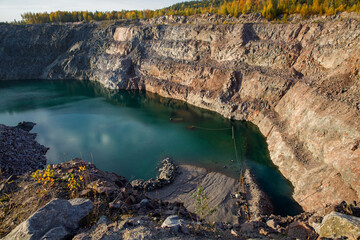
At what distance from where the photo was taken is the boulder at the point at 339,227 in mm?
8470

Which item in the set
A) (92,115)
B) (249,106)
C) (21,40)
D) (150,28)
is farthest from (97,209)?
(21,40)

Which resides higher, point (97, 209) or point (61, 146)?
point (97, 209)

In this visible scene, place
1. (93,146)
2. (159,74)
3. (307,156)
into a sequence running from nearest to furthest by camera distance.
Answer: (307,156), (93,146), (159,74)

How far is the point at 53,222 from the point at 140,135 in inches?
1031

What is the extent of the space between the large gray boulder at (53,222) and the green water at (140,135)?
15.6 m

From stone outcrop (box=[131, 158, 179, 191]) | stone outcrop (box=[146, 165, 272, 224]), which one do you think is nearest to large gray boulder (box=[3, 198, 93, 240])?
stone outcrop (box=[146, 165, 272, 224])

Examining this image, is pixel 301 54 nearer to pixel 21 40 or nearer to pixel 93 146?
pixel 93 146

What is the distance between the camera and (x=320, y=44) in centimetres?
3331

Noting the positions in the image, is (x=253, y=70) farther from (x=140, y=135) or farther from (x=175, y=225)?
(x=175, y=225)

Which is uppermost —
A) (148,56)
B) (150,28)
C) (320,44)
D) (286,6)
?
(286,6)

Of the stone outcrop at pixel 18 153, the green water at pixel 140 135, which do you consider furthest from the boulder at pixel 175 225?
the stone outcrop at pixel 18 153

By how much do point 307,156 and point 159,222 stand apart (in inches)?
771

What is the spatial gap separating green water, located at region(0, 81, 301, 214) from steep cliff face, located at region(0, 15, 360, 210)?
219 centimetres

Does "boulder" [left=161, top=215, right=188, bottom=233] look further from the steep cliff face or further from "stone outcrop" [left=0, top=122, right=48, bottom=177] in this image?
"stone outcrop" [left=0, top=122, right=48, bottom=177]
